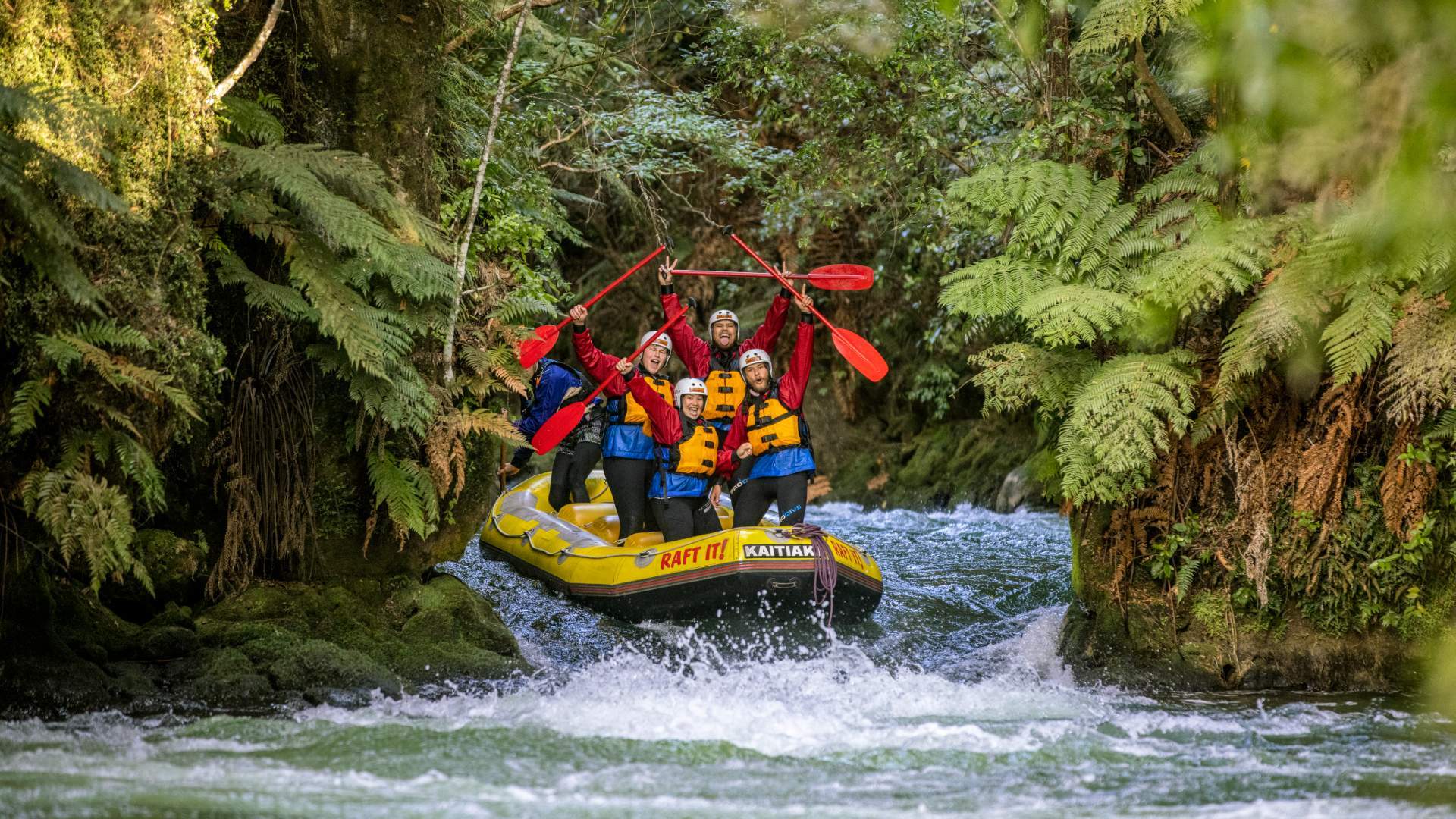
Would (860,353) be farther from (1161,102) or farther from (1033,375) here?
(1161,102)

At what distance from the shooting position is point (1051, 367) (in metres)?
6.29

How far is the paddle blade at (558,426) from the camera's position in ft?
27.7

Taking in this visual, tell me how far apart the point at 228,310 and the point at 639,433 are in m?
3.10

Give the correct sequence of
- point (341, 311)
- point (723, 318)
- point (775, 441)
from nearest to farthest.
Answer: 1. point (341, 311)
2. point (775, 441)
3. point (723, 318)

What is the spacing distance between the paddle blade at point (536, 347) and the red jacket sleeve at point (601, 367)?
0.50 metres

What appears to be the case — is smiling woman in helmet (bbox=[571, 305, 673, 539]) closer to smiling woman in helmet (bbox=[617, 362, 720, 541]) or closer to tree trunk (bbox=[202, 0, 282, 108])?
smiling woman in helmet (bbox=[617, 362, 720, 541])

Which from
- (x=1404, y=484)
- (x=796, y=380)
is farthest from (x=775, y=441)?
(x=1404, y=484)

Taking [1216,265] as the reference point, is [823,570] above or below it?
below

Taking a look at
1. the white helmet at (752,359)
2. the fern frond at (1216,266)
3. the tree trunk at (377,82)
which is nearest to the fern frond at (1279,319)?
the fern frond at (1216,266)

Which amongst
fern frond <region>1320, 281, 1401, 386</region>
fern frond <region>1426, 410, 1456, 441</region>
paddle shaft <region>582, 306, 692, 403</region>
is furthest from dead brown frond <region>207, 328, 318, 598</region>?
fern frond <region>1426, 410, 1456, 441</region>

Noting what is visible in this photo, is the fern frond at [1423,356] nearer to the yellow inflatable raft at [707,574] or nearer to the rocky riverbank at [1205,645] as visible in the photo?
the rocky riverbank at [1205,645]

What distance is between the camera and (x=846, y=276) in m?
9.09

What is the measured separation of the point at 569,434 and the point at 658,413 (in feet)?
5.47

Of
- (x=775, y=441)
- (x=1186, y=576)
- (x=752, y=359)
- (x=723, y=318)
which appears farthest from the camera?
(x=723, y=318)
